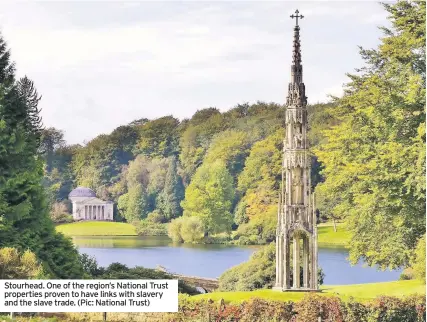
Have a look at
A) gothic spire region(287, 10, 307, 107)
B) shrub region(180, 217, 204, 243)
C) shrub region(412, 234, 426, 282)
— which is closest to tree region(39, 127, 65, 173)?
shrub region(180, 217, 204, 243)

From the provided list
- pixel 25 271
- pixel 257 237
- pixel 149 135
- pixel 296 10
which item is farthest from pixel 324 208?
pixel 25 271

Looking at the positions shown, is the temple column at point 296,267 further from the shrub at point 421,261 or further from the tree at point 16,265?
the tree at point 16,265

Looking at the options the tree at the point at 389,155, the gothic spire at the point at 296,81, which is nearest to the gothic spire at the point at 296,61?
the gothic spire at the point at 296,81

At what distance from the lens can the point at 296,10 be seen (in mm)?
32594

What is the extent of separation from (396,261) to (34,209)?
13.0 metres

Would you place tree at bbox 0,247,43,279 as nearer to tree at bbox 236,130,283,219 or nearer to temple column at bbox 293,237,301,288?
temple column at bbox 293,237,301,288

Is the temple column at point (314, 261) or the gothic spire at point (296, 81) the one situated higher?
the gothic spire at point (296, 81)

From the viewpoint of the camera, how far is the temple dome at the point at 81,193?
71.2 m

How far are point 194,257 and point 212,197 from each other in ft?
29.8

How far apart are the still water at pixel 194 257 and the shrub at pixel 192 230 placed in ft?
2.14

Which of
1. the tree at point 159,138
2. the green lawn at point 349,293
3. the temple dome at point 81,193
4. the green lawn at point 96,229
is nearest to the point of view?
the green lawn at point 349,293

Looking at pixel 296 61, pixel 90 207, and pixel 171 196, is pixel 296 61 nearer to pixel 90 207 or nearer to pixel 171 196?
pixel 171 196

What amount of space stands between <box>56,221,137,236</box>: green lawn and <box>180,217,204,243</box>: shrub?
323 inches

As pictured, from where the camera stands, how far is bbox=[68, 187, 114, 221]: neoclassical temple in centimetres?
6912
